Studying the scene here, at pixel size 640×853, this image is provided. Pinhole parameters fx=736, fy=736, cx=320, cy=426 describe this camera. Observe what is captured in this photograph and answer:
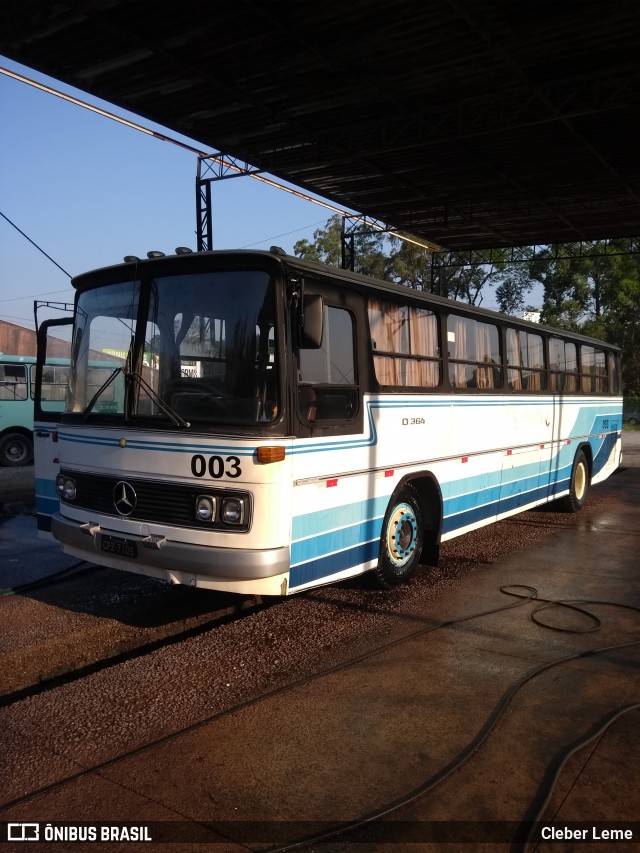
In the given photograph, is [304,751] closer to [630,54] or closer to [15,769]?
[15,769]

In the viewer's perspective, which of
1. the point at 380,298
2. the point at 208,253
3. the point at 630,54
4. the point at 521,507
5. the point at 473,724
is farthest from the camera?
the point at 630,54

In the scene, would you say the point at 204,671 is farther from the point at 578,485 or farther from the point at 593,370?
the point at 593,370

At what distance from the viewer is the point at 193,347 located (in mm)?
5488

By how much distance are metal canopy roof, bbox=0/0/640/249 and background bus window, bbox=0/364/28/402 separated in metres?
7.42

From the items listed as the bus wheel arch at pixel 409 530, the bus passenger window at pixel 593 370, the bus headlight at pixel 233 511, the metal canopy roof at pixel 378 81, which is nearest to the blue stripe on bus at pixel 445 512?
the bus wheel arch at pixel 409 530

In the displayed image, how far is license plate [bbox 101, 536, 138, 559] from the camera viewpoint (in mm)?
5496

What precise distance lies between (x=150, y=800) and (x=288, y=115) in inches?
530

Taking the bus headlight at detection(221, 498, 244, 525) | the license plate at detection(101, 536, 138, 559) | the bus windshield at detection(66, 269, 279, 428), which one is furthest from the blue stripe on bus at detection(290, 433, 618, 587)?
the license plate at detection(101, 536, 138, 559)

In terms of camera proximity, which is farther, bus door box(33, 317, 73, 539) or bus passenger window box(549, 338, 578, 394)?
bus passenger window box(549, 338, 578, 394)

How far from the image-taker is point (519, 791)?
11.6 feet

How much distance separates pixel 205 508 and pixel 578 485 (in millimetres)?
8516

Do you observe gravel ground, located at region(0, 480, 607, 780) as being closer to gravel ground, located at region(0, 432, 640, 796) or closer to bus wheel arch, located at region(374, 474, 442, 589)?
gravel ground, located at region(0, 432, 640, 796)

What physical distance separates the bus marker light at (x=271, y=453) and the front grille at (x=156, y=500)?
Result: 28 centimetres

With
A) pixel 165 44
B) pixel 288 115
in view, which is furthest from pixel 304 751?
pixel 288 115
